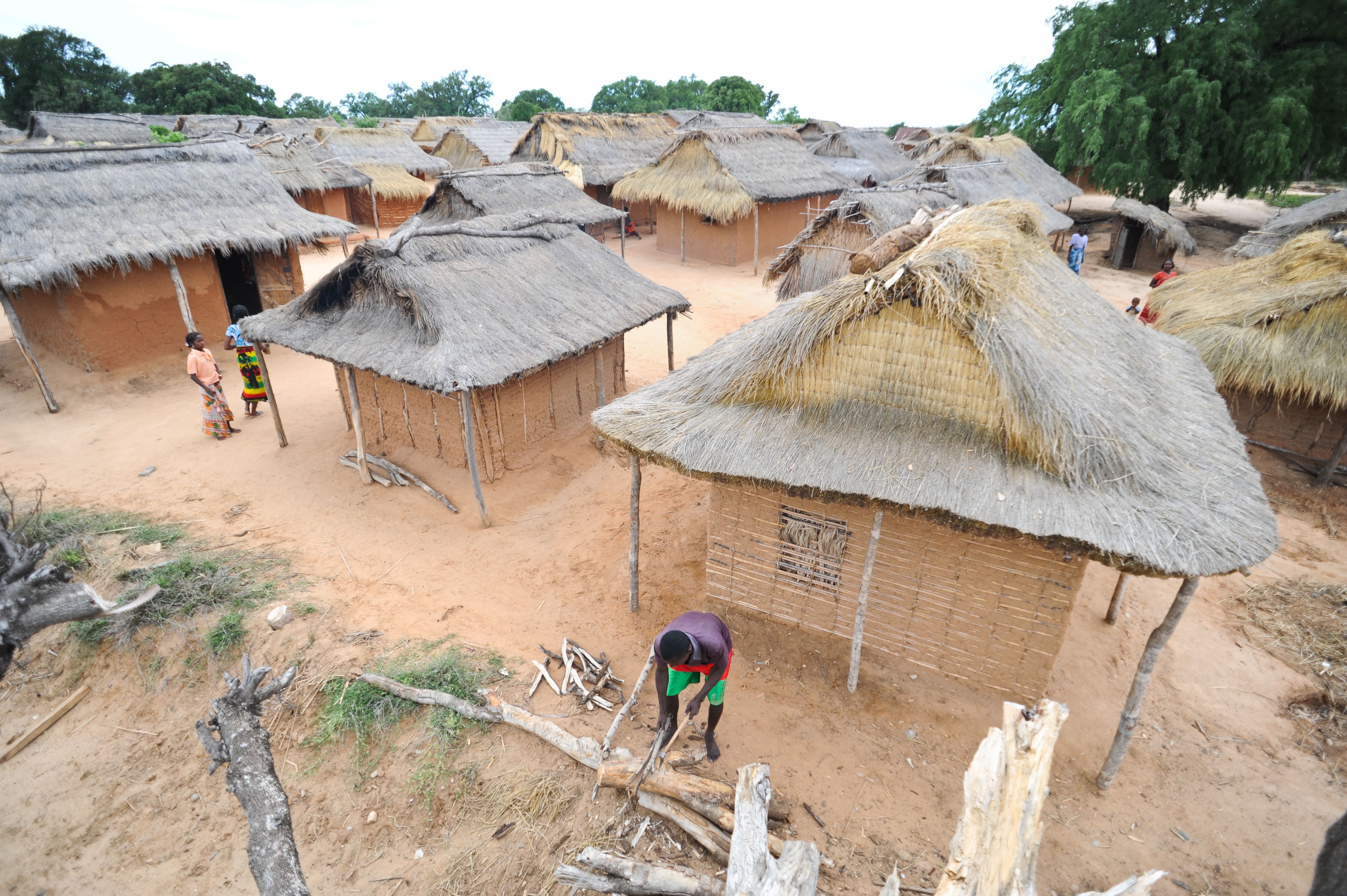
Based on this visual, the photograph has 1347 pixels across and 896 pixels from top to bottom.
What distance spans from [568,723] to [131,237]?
11.5 metres

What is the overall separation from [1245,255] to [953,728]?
1391cm

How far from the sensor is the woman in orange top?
9.16 metres

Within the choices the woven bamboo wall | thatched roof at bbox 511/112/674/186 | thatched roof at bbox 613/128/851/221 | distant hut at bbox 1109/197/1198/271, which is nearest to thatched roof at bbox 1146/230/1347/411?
the woven bamboo wall

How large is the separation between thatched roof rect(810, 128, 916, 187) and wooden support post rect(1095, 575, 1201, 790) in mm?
23082

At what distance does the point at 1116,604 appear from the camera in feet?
21.9

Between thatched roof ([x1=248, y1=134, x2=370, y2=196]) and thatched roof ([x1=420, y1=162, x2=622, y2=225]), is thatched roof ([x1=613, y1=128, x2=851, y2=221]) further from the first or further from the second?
thatched roof ([x1=248, y1=134, x2=370, y2=196])

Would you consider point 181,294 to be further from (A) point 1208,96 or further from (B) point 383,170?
(A) point 1208,96

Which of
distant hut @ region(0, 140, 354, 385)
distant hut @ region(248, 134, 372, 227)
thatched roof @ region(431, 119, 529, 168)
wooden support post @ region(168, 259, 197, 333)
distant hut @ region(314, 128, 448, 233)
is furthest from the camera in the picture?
thatched roof @ region(431, 119, 529, 168)

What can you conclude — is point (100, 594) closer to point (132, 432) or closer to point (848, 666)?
point (132, 432)

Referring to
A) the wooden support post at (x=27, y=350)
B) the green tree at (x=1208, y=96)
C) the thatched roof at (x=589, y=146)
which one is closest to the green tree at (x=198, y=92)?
the thatched roof at (x=589, y=146)

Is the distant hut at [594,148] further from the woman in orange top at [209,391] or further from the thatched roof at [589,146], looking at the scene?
the woman in orange top at [209,391]

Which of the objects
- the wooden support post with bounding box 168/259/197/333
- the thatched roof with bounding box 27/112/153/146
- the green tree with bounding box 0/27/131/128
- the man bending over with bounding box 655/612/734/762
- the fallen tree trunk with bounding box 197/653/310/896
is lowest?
the fallen tree trunk with bounding box 197/653/310/896

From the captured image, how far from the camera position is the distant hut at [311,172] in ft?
66.6

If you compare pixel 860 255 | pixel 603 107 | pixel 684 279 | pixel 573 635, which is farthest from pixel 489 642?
pixel 603 107
